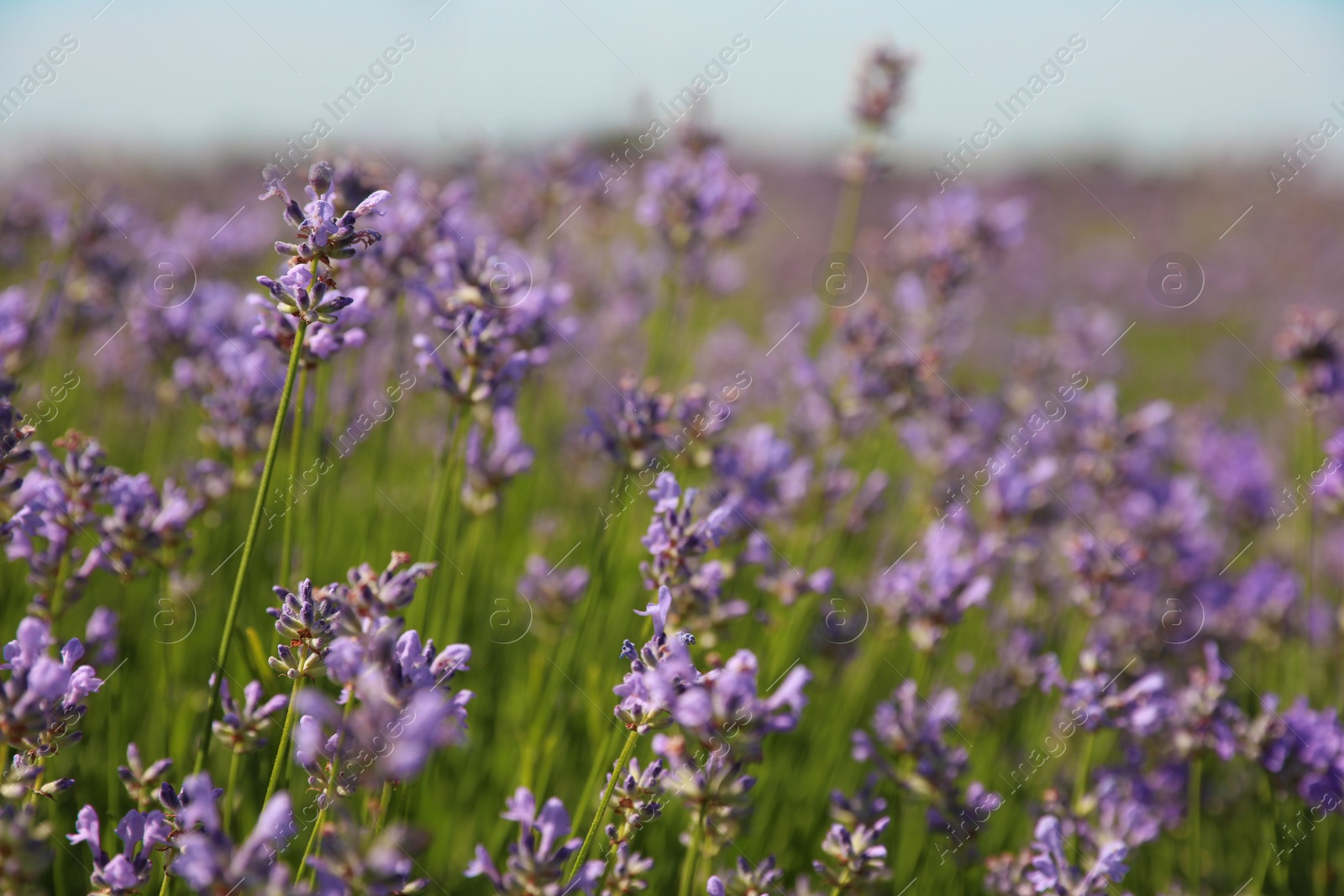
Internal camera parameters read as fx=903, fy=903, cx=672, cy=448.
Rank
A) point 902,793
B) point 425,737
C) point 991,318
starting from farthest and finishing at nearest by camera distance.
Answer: point 991,318 < point 902,793 < point 425,737

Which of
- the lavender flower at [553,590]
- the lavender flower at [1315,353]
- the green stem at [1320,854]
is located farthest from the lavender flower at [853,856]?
the lavender flower at [1315,353]

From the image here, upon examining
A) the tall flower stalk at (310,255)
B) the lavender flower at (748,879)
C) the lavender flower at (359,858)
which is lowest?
the lavender flower at (359,858)

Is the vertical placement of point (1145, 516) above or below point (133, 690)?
above

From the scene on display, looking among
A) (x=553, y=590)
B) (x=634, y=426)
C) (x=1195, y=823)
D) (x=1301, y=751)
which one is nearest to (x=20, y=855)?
(x=634, y=426)

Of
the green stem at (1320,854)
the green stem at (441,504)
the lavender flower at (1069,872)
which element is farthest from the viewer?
the green stem at (1320,854)

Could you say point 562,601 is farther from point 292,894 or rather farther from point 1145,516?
point 1145,516

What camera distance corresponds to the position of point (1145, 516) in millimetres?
3412

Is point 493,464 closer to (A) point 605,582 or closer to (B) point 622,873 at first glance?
(A) point 605,582

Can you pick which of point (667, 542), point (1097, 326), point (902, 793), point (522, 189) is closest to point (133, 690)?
point (667, 542)

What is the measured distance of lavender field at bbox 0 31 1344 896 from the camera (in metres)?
1.37

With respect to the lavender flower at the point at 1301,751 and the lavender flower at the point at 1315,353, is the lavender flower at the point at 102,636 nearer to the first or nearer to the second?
the lavender flower at the point at 1301,751

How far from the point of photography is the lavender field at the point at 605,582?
4.48 ft

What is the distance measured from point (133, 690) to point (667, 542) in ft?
5.52

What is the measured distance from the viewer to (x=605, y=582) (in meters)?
2.60
